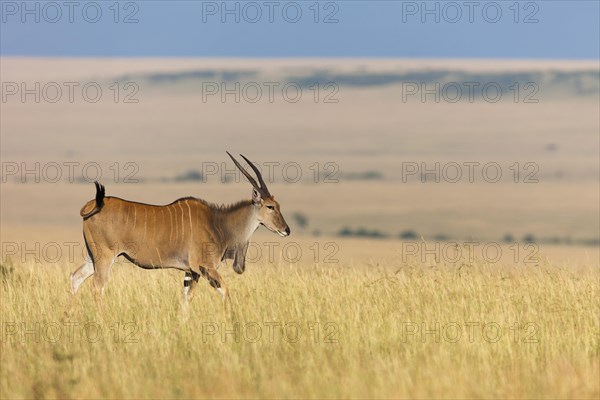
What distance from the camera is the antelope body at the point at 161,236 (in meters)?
11.7

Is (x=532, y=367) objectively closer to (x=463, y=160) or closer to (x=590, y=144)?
(x=463, y=160)

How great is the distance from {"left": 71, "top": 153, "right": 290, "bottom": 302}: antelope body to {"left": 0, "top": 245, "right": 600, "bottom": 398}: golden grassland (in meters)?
0.30

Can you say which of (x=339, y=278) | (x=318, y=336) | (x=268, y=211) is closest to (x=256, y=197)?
(x=268, y=211)

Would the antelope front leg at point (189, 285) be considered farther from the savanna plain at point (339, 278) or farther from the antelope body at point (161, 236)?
the savanna plain at point (339, 278)

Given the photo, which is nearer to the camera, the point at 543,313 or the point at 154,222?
the point at 543,313

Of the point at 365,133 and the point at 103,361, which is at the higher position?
the point at 365,133

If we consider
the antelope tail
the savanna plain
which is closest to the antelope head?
the savanna plain

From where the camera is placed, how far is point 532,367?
850cm

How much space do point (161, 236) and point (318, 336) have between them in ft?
9.62

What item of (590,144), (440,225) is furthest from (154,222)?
(590,144)

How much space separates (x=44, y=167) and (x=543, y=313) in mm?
76581

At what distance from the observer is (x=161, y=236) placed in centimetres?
1199

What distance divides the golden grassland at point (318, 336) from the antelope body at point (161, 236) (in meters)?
0.30

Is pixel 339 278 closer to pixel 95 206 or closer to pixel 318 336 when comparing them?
pixel 95 206
